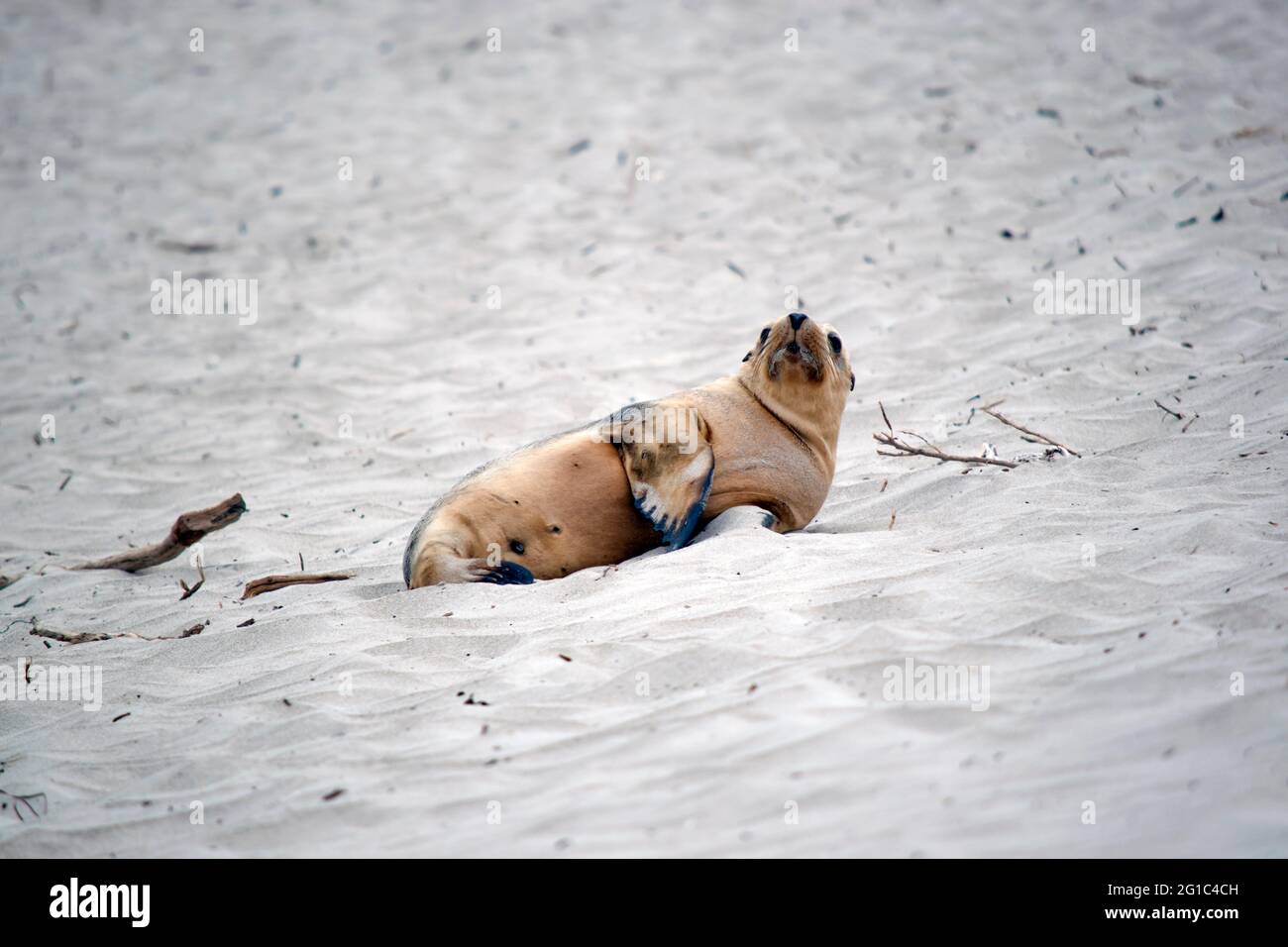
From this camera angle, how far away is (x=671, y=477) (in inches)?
183

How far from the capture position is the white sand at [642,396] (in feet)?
8.89

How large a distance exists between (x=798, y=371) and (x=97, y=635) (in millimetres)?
2993

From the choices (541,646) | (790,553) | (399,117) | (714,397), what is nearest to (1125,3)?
(399,117)

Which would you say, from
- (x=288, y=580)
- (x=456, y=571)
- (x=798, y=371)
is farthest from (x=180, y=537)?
(x=798, y=371)

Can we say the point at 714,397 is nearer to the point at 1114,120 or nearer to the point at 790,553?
the point at 790,553

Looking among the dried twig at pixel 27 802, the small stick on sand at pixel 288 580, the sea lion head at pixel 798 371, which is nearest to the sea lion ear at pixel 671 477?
the sea lion head at pixel 798 371

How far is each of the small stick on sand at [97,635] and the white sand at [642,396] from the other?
0.44 feet

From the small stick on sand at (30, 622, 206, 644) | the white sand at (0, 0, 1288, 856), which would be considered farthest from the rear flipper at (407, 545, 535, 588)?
the small stick on sand at (30, 622, 206, 644)

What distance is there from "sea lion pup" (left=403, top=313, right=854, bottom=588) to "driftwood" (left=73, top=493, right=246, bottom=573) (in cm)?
102

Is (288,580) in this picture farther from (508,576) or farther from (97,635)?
(508,576)

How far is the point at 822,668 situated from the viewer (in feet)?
10.2

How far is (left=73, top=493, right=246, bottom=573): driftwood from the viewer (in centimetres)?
509

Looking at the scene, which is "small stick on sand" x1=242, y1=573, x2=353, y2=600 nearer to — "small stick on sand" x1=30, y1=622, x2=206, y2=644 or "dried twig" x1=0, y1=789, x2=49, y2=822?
"small stick on sand" x1=30, y1=622, x2=206, y2=644

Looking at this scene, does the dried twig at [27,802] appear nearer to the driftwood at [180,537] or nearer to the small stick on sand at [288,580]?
the small stick on sand at [288,580]
